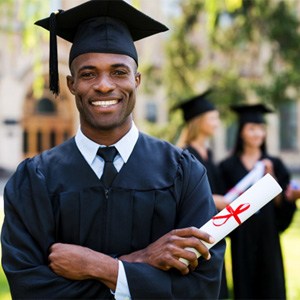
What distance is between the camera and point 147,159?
226cm

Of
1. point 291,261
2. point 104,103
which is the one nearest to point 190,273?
point 104,103

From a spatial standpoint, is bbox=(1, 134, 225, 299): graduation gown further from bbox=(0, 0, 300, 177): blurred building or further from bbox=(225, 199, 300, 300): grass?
bbox=(0, 0, 300, 177): blurred building

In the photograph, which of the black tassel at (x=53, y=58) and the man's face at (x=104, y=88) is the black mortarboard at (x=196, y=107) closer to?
the black tassel at (x=53, y=58)

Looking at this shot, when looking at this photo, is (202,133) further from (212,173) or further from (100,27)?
(100,27)

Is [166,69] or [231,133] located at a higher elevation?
[166,69]

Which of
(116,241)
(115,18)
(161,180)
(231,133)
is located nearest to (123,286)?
(116,241)

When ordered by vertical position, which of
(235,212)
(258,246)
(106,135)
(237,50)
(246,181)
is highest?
(237,50)

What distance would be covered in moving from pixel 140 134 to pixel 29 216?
1.76ft

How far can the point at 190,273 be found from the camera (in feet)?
6.91

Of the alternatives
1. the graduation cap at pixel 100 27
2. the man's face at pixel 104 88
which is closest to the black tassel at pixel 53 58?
the graduation cap at pixel 100 27

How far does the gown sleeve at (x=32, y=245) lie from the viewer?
81.4 inches

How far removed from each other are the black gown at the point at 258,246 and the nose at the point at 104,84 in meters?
3.22

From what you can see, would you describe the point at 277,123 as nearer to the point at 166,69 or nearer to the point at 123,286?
the point at 166,69

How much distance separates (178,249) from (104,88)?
0.60 metres
